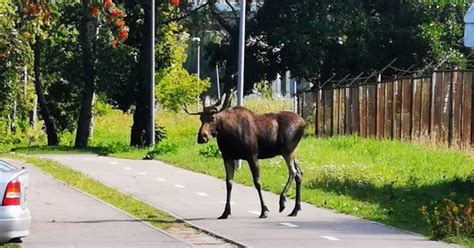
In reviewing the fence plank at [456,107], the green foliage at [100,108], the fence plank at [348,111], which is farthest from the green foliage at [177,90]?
the fence plank at [456,107]

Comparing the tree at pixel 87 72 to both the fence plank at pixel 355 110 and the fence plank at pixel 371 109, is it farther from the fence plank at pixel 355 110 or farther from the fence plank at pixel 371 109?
the fence plank at pixel 371 109

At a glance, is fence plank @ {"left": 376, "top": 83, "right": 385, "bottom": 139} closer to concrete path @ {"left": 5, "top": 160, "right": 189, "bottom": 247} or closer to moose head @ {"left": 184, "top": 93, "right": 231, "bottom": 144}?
concrete path @ {"left": 5, "top": 160, "right": 189, "bottom": 247}

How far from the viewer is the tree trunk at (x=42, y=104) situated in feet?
171

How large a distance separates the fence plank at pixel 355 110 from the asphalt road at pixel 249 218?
1218 cm

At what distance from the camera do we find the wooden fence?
31.2 metres

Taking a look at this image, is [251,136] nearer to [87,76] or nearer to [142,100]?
[142,100]

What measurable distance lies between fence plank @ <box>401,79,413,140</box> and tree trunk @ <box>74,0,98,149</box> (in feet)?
53.7

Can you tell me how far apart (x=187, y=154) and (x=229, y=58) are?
15.6 metres

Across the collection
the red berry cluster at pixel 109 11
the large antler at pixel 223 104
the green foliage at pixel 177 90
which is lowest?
the large antler at pixel 223 104

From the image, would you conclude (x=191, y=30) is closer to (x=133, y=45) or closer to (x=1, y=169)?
(x=133, y=45)

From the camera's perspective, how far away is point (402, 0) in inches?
1922

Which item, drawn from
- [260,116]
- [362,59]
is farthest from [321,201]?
[362,59]

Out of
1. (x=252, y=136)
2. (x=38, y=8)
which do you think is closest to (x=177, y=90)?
(x=252, y=136)

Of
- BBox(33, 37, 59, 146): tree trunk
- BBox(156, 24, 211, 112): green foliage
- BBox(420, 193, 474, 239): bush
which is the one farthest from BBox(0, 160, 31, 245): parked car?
BBox(156, 24, 211, 112): green foliage
